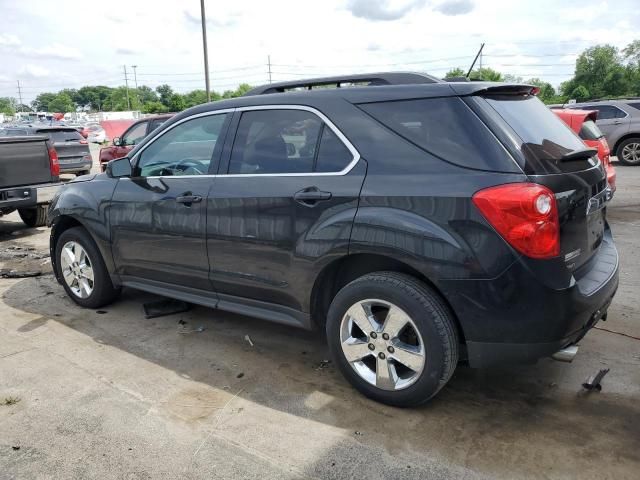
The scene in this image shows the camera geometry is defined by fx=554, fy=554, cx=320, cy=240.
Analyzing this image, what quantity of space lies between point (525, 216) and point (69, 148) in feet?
47.0

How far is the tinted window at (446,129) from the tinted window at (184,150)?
1326 mm

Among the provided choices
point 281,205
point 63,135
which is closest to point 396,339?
point 281,205

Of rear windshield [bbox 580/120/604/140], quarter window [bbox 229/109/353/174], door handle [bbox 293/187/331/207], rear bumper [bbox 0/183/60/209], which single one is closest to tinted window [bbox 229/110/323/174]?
quarter window [bbox 229/109/353/174]

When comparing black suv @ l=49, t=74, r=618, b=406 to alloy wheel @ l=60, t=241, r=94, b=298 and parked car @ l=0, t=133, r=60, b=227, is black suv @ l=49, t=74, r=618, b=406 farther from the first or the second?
parked car @ l=0, t=133, r=60, b=227

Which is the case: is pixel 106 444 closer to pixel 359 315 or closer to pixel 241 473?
pixel 241 473

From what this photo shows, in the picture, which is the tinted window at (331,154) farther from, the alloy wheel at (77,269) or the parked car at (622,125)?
the parked car at (622,125)

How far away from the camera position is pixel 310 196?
3168 mm

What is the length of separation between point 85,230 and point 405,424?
129 inches

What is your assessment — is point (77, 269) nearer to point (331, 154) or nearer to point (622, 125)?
point (331, 154)

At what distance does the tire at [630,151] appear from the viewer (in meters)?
14.3

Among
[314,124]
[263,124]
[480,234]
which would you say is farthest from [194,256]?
[480,234]

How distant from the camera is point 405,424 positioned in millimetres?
2938

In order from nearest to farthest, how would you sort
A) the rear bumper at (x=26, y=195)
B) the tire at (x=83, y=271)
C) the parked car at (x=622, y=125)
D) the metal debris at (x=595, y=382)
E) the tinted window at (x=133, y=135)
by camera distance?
the metal debris at (x=595, y=382)
the tire at (x=83, y=271)
the rear bumper at (x=26, y=195)
the tinted window at (x=133, y=135)
the parked car at (x=622, y=125)

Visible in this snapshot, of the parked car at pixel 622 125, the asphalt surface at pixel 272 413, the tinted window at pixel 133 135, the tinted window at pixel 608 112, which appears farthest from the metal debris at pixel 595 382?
the tinted window at pixel 608 112
